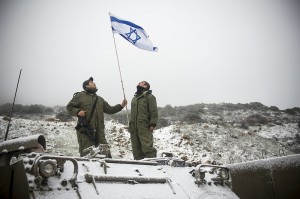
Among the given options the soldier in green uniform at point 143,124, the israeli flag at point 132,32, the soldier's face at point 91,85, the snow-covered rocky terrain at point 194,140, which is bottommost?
the snow-covered rocky terrain at point 194,140

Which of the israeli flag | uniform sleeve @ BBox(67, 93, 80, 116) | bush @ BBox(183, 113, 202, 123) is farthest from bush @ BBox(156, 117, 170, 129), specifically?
uniform sleeve @ BBox(67, 93, 80, 116)

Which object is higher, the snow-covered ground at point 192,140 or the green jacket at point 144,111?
the green jacket at point 144,111

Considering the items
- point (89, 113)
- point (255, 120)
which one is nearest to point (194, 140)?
point (255, 120)

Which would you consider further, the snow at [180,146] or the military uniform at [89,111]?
the military uniform at [89,111]

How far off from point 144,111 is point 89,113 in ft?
3.85

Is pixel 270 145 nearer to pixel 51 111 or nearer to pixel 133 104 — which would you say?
pixel 133 104

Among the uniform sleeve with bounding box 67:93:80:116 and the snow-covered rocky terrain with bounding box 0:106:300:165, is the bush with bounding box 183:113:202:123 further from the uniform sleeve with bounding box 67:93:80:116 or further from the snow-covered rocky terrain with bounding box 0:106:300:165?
the uniform sleeve with bounding box 67:93:80:116

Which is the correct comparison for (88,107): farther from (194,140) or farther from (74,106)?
(194,140)

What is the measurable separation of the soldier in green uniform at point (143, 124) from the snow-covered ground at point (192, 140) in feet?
23.8

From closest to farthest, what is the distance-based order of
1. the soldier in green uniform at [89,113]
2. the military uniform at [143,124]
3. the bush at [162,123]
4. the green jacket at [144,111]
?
the soldier in green uniform at [89,113], the military uniform at [143,124], the green jacket at [144,111], the bush at [162,123]

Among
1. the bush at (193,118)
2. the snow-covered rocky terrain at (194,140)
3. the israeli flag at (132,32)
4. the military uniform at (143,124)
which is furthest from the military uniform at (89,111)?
the bush at (193,118)

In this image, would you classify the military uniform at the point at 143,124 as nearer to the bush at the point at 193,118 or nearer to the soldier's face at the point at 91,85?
the soldier's face at the point at 91,85

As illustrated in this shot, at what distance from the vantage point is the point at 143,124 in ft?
21.1

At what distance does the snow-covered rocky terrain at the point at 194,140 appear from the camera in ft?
48.4
